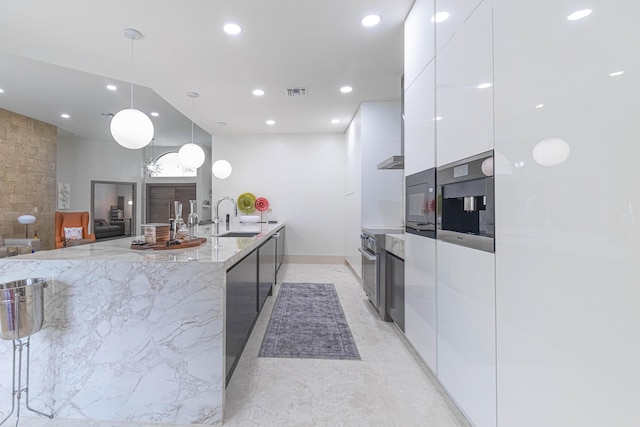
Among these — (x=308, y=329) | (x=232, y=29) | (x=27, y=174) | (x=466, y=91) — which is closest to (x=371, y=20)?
(x=232, y=29)

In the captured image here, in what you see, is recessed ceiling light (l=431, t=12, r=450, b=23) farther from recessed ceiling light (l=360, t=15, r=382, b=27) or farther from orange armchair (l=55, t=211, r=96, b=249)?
orange armchair (l=55, t=211, r=96, b=249)

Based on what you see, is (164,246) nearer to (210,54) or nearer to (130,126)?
(130,126)

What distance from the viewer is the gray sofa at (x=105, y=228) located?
28.7 feet

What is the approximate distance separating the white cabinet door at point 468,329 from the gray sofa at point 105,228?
10.0 meters

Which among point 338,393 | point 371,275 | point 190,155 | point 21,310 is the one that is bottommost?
point 338,393

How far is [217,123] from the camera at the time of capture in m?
5.51

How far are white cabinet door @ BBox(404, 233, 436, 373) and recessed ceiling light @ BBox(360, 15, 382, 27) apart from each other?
5.99 feet

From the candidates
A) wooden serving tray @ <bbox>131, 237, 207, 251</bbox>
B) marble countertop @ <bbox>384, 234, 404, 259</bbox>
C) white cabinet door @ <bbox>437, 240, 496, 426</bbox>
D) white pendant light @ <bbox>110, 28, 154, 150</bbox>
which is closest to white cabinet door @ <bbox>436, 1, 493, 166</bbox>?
white cabinet door @ <bbox>437, 240, 496, 426</bbox>

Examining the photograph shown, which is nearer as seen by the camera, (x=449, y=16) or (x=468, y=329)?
(x=468, y=329)

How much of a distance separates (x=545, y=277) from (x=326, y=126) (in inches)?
203

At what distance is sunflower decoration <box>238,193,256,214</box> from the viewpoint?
20.0ft

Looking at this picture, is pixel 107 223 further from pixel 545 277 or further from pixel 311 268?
pixel 545 277

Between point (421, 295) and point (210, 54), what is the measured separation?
3.07 meters

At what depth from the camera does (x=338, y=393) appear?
5.95ft
